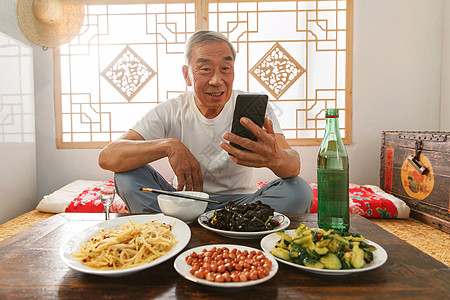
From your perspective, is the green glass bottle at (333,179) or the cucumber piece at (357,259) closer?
the cucumber piece at (357,259)

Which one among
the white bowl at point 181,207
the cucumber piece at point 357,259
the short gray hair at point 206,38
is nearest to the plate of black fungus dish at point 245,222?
the white bowl at point 181,207

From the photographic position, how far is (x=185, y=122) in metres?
2.00

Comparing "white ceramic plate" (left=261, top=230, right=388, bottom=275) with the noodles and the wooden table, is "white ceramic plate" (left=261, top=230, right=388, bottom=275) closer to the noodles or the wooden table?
the wooden table

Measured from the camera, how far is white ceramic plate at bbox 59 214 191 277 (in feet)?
2.37

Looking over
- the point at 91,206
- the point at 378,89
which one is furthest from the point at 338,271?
the point at 378,89

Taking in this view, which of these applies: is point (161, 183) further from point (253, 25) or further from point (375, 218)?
point (253, 25)

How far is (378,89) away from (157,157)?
110 inches

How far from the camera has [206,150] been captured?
6.44ft

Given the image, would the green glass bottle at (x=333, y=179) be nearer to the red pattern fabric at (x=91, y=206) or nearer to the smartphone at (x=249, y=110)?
the smartphone at (x=249, y=110)

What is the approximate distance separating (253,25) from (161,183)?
2364mm

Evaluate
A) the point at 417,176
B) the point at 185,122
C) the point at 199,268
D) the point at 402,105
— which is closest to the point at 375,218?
the point at 417,176

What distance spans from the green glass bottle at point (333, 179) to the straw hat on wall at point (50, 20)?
10.8 ft

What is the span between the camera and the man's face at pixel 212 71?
1.77 meters

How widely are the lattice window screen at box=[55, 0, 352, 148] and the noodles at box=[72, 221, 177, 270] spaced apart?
8.82 feet
